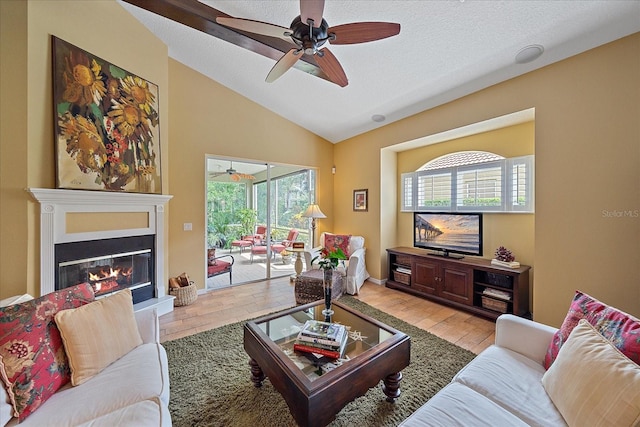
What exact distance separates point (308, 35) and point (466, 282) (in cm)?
326

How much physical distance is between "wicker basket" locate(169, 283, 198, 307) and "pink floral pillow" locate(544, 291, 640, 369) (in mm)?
3736

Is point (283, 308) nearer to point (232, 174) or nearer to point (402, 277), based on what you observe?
point (402, 277)

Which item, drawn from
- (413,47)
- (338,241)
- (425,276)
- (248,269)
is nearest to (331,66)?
(413,47)

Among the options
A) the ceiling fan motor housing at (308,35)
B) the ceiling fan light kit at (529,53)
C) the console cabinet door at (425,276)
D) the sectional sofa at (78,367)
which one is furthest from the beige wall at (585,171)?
the sectional sofa at (78,367)

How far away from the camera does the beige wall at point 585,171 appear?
2.02 meters

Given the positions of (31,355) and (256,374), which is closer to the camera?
(31,355)

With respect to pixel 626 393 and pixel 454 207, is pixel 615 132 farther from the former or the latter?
pixel 626 393

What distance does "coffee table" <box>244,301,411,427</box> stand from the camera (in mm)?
1223

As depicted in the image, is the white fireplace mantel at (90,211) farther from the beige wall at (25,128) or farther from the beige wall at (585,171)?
the beige wall at (585,171)

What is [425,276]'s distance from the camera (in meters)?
3.62

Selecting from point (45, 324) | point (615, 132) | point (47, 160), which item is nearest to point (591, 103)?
point (615, 132)

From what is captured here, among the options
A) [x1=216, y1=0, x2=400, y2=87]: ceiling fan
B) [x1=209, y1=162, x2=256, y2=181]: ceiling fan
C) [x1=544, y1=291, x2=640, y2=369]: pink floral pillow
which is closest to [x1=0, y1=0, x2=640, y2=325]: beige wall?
[x1=209, y1=162, x2=256, y2=181]: ceiling fan

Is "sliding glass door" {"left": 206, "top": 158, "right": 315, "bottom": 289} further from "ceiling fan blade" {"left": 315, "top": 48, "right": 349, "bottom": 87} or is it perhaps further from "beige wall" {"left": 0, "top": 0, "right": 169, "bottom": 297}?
"ceiling fan blade" {"left": 315, "top": 48, "right": 349, "bottom": 87}

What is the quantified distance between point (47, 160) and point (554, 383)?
13.0ft
